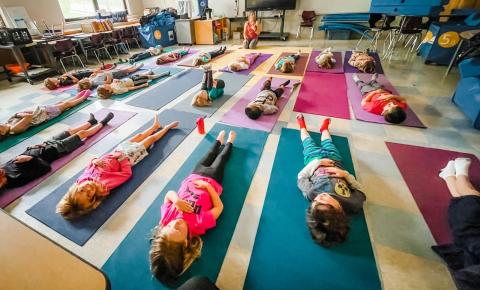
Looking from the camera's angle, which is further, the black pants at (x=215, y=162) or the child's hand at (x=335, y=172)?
the black pants at (x=215, y=162)

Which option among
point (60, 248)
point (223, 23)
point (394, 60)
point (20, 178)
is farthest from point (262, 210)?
point (223, 23)

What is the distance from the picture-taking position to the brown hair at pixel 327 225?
1393 mm

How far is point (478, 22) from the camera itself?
4.04 metres

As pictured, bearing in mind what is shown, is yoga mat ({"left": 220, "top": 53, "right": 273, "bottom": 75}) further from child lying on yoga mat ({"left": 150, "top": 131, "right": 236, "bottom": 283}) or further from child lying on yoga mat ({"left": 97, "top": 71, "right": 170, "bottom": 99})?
child lying on yoga mat ({"left": 150, "top": 131, "right": 236, "bottom": 283})

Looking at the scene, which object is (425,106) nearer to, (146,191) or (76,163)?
(146,191)

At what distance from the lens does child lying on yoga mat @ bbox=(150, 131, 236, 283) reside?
4.02ft

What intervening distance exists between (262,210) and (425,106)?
3047 millimetres

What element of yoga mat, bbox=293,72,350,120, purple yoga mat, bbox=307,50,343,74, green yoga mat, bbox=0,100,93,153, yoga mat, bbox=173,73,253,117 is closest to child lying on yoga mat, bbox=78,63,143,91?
green yoga mat, bbox=0,100,93,153

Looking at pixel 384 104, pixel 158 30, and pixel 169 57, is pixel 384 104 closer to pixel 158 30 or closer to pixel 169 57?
pixel 169 57

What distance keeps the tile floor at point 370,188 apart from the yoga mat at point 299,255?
0.06m

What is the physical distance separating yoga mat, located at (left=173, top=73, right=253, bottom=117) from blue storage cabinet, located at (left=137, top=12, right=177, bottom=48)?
12.4 feet

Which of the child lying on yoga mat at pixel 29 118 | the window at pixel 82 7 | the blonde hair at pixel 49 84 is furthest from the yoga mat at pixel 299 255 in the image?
the window at pixel 82 7

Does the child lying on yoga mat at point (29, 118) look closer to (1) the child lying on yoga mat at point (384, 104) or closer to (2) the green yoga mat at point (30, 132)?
(2) the green yoga mat at point (30, 132)

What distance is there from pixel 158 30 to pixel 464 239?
7977 millimetres
